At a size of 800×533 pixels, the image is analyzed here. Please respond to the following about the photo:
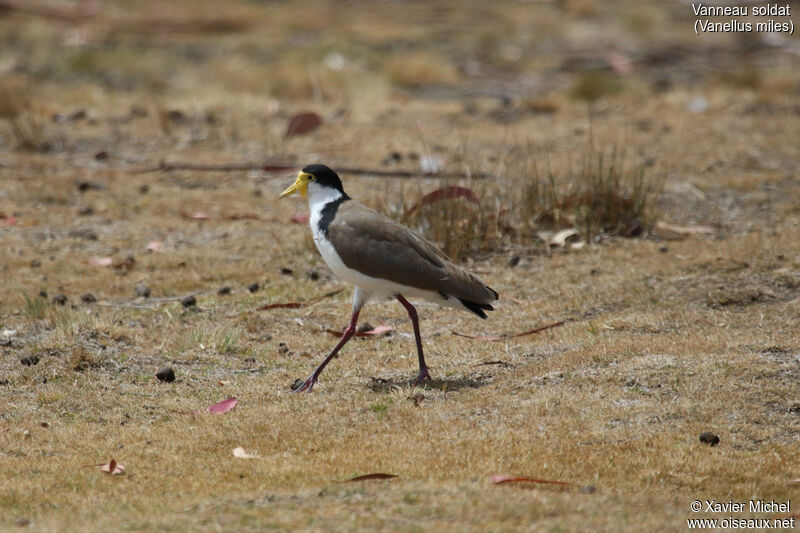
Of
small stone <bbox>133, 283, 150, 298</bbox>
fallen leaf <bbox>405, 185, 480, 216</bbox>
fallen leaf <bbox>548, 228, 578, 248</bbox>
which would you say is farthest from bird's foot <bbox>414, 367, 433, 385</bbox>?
fallen leaf <bbox>548, 228, 578, 248</bbox>

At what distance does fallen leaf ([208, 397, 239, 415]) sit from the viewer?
230 inches

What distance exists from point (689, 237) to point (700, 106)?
18.1 feet

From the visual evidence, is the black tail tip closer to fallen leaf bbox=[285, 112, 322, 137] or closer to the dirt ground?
the dirt ground

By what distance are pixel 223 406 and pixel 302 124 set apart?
7.43m

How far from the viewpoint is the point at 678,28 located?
21.1 meters

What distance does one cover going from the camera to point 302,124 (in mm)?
12883

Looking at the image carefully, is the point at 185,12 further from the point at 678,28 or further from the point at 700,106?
the point at 700,106

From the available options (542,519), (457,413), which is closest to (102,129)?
(457,413)

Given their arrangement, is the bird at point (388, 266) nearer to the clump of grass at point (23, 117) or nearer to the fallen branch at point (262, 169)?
the fallen branch at point (262, 169)

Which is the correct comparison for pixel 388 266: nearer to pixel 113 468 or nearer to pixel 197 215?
pixel 113 468

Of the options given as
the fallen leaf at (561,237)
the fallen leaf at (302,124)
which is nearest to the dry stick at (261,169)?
the fallen leaf at (302,124)

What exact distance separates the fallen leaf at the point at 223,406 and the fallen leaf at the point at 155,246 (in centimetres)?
362

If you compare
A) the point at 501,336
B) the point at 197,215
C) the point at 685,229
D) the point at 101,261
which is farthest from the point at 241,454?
the point at 685,229

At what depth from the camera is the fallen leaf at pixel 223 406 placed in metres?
5.84
